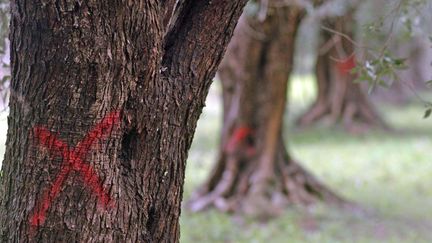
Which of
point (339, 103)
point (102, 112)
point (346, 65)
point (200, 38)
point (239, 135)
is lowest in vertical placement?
point (102, 112)

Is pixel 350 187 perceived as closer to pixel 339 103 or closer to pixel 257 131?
pixel 257 131

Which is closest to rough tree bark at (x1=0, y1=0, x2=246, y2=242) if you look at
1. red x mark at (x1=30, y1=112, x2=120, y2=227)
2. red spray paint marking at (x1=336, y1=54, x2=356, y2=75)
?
red x mark at (x1=30, y1=112, x2=120, y2=227)

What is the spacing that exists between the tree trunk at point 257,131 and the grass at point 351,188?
320mm

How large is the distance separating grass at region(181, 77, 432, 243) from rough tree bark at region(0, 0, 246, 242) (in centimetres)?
583

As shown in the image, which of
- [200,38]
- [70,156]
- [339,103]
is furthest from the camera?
[339,103]

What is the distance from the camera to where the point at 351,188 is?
12688 mm

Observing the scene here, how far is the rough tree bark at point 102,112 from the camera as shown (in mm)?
3264

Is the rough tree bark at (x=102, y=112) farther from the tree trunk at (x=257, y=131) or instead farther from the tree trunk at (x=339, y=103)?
the tree trunk at (x=339, y=103)

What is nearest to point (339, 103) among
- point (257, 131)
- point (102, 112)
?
point (257, 131)

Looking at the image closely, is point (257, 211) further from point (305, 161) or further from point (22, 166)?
point (22, 166)

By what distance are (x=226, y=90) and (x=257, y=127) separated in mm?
654

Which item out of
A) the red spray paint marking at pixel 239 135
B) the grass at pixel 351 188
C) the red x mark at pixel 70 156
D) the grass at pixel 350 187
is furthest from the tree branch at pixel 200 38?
the red spray paint marking at pixel 239 135

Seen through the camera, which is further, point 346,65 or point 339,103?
point 339,103

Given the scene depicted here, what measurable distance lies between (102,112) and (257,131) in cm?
743
